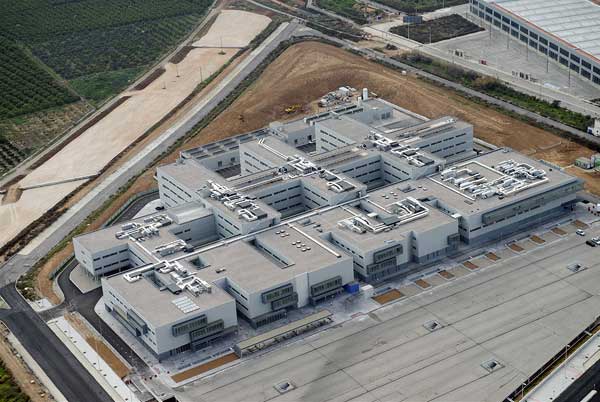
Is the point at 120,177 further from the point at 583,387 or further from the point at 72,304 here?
the point at 583,387

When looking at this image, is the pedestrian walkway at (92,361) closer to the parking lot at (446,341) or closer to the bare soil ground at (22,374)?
the bare soil ground at (22,374)

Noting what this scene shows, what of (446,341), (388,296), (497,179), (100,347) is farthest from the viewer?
(497,179)

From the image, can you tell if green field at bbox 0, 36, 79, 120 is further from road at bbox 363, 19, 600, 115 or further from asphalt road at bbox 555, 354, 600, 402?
asphalt road at bbox 555, 354, 600, 402

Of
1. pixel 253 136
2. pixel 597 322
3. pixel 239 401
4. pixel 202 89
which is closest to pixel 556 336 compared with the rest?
pixel 597 322

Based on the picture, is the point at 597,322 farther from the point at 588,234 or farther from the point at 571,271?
the point at 588,234

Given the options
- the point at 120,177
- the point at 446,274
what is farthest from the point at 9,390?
the point at 120,177

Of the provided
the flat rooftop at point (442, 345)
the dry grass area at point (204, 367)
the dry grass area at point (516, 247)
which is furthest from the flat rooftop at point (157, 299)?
the dry grass area at point (516, 247)
